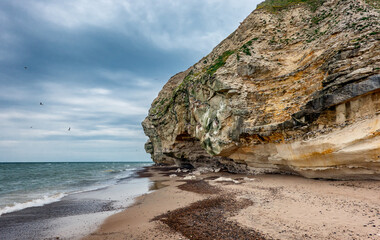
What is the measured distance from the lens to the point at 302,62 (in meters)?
16.9

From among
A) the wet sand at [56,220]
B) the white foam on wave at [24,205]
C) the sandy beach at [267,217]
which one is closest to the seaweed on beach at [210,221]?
the sandy beach at [267,217]

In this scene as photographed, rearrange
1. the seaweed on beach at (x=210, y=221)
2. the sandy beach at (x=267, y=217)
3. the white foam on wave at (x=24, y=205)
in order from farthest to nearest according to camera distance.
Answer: the white foam on wave at (x=24, y=205) → the seaweed on beach at (x=210, y=221) → the sandy beach at (x=267, y=217)

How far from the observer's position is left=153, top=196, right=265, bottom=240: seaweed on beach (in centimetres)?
644

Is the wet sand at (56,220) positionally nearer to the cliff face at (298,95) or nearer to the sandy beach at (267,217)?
the sandy beach at (267,217)

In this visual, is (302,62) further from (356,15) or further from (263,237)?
(263,237)

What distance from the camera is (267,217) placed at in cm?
765

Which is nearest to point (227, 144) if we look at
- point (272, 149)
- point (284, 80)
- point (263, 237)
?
point (272, 149)

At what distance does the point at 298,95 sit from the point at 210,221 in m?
12.6

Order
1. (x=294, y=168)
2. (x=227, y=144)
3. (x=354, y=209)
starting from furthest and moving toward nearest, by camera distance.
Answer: (x=227, y=144), (x=294, y=168), (x=354, y=209)

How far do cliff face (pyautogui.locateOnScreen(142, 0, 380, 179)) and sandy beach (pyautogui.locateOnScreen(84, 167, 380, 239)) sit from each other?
279 centimetres

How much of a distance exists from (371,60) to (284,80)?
621cm

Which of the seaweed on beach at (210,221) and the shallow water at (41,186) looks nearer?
the seaweed on beach at (210,221)

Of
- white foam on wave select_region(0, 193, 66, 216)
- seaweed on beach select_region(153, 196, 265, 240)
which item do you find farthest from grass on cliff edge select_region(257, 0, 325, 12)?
white foam on wave select_region(0, 193, 66, 216)

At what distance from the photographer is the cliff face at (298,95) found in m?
11.5
